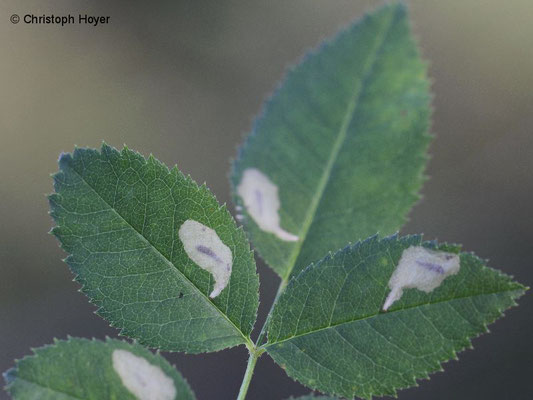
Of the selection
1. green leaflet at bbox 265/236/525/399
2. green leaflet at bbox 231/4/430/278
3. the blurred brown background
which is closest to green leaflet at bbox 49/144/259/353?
green leaflet at bbox 265/236/525/399

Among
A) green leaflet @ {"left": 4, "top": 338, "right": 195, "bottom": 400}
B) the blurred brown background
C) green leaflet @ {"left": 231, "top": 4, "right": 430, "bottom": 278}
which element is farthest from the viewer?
the blurred brown background

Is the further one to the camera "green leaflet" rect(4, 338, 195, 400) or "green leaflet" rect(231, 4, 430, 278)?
"green leaflet" rect(231, 4, 430, 278)

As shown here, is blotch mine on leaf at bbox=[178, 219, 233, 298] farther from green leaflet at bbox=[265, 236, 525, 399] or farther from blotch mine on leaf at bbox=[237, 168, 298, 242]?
blotch mine on leaf at bbox=[237, 168, 298, 242]

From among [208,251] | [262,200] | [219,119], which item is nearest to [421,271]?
[208,251]

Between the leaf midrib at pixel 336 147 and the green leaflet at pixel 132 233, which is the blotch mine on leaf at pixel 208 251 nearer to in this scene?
the green leaflet at pixel 132 233

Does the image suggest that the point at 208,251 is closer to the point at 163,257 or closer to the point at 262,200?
the point at 163,257

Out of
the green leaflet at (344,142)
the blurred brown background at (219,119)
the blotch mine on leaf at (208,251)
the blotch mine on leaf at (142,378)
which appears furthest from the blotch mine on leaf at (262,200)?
the blurred brown background at (219,119)

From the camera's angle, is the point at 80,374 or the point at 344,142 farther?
the point at 344,142
